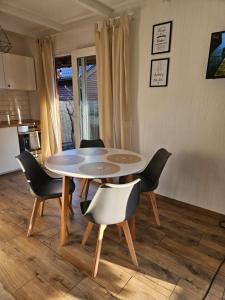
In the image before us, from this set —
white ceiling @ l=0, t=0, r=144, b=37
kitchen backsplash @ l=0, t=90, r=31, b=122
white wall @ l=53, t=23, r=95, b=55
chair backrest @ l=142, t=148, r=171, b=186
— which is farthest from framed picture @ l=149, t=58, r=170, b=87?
kitchen backsplash @ l=0, t=90, r=31, b=122

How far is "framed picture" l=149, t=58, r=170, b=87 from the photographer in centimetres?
247

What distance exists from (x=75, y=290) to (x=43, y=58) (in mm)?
3611

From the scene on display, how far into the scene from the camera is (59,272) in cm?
163

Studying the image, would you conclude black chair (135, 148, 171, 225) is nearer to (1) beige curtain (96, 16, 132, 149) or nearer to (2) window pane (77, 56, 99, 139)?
(1) beige curtain (96, 16, 132, 149)

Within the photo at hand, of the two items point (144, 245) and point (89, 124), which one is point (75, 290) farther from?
point (89, 124)

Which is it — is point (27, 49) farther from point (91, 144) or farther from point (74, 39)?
point (91, 144)

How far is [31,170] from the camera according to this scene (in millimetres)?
2115

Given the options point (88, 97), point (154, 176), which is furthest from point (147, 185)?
point (88, 97)

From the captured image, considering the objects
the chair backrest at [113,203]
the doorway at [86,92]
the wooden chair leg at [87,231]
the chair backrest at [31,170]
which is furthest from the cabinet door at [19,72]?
the chair backrest at [113,203]

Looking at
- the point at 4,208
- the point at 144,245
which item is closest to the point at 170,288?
the point at 144,245

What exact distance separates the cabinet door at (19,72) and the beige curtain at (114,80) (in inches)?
70.4

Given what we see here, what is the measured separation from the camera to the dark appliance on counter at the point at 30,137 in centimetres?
379

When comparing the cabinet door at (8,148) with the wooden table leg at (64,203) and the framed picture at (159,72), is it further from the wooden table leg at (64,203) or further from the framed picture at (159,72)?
the framed picture at (159,72)

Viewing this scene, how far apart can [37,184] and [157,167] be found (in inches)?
51.1
